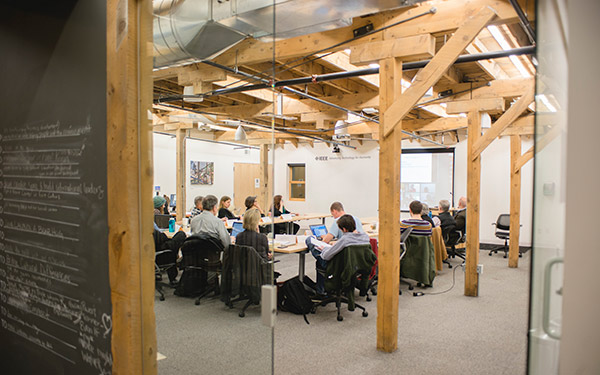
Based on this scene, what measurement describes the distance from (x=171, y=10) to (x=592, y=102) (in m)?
2.33

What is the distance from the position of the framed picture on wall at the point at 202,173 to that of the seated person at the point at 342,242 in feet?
5.25

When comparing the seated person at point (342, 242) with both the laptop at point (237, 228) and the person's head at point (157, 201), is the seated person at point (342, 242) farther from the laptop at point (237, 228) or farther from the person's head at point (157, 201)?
the person's head at point (157, 201)

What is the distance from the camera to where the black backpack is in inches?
190

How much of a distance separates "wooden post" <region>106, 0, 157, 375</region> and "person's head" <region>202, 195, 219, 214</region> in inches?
85.8

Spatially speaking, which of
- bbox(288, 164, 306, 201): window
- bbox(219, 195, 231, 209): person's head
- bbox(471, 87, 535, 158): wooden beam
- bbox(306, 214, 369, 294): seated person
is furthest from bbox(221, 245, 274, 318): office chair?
bbox(288, 164, 306, 201): window

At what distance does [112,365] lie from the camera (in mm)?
1818

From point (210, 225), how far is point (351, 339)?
1.94 m

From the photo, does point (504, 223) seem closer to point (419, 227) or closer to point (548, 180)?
point (419, 227)

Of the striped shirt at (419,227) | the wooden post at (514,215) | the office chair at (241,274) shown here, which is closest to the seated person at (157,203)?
the office chair at (241,274)

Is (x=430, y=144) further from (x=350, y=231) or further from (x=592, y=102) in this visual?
(x=592, y=102)

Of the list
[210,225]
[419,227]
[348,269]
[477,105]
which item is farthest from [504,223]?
[210,225]

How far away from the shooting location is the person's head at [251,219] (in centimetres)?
369

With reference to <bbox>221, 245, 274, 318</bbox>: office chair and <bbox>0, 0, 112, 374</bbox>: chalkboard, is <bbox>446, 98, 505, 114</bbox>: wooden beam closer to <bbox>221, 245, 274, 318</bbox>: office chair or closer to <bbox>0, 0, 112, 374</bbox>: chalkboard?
<bbox>221, 245, 274, 318</bbox>: office chair

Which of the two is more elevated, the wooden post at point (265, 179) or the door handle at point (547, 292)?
the wooden post at point (265, 179)
